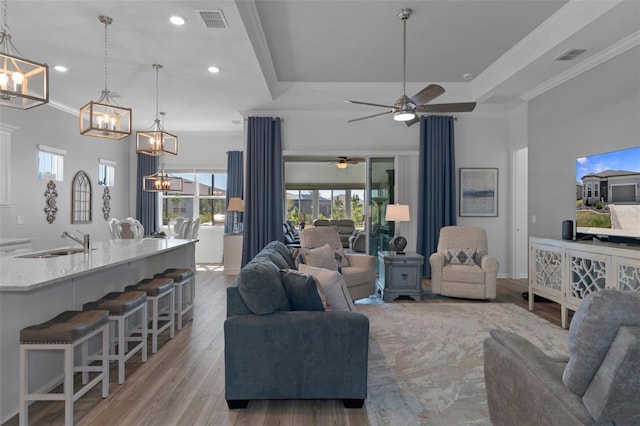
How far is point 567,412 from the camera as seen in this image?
1277mm

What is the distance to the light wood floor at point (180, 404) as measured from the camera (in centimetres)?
216

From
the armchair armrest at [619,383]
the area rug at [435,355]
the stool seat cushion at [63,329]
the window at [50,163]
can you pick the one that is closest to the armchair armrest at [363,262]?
the area rug at [435,355]

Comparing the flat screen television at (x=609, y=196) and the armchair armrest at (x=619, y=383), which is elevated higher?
the flat screen television at (x=609, y=196)

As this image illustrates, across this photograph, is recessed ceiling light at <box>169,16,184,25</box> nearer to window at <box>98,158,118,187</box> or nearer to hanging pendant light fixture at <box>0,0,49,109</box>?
hanging pendant light fixture at <box>0,0,49,109</box>

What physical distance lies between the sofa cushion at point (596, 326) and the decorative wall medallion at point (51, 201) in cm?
725

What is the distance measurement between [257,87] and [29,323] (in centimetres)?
408

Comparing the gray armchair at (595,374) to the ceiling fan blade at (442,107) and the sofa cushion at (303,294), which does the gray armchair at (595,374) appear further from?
the ceiling fan blade at (442,107)

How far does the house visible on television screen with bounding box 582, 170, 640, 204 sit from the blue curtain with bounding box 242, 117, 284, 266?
445 cm

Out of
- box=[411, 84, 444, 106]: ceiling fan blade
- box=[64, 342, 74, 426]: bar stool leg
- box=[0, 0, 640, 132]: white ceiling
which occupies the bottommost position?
box=[64, 342, 74, 426]: bar stool leg

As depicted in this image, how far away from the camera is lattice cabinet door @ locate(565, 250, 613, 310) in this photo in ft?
11.1

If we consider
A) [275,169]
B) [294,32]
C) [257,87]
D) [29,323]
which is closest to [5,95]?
[29,323]

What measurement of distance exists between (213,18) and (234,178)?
16.4 ft

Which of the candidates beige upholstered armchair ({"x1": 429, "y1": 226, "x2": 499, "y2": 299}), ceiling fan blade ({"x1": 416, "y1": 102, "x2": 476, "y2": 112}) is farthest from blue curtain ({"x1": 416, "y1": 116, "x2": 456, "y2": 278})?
ceiling fan blade ({"x1": 416, "y1": 102, "x2": 476, "y2": 112})

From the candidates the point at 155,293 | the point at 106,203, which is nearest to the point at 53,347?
the point at 155,293
